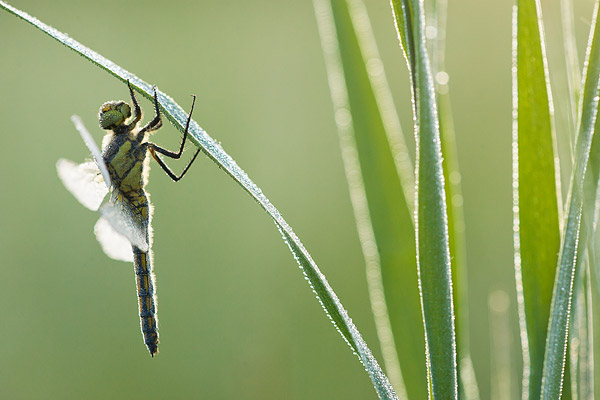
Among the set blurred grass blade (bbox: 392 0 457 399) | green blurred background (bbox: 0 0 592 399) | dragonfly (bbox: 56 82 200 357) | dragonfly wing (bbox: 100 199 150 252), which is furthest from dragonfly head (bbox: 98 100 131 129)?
green blurred background (bbox: 0 0 592 399)

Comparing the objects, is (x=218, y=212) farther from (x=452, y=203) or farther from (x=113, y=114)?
(x=452, y=203)

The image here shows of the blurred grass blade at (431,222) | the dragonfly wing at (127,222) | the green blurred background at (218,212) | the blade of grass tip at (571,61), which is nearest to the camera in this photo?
the blurred grass blade at (431,222)

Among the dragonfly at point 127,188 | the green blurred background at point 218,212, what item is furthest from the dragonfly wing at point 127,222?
the green blurred background at point 218,212

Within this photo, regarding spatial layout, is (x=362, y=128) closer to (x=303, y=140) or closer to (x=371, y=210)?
(x=371, y=210)

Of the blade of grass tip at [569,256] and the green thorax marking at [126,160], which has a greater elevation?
the green thorax marking at [126,160]

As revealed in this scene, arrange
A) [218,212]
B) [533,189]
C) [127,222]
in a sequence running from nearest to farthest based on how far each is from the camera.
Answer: [533,189] < [127,222] < [218,212]

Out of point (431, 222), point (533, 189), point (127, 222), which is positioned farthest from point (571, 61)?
point (127, 222)

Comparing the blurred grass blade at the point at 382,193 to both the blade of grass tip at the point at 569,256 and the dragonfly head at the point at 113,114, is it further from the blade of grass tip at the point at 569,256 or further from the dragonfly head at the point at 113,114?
the dragonfly head at the point at 113,114

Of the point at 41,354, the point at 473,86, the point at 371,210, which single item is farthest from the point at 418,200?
the point at 41,354
